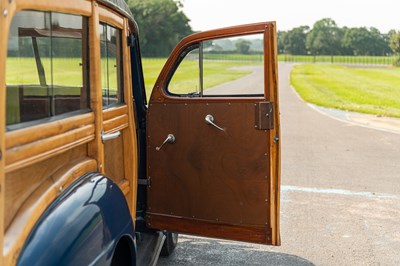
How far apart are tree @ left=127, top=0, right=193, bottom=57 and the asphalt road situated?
54921 millimetres

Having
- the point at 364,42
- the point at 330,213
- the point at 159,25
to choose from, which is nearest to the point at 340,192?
the point at 330,213

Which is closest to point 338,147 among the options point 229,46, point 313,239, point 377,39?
point 313,239

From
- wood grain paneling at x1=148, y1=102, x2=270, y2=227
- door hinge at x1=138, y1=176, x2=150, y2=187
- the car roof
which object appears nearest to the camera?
the car roof

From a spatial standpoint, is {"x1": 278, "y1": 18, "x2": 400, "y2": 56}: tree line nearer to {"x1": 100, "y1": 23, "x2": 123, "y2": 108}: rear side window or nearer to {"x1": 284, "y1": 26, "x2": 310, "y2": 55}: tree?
{"x1": 284, "y1": 26, "x2": 310, "y2": 55}: tree

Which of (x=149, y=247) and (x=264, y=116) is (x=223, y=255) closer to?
(x=149, y=247)

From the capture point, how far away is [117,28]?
3.52 meters

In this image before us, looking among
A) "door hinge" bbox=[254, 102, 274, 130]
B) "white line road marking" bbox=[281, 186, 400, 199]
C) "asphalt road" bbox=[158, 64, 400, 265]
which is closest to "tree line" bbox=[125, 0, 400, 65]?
"asphalt road" bbox=[158, 64, 400, 265]

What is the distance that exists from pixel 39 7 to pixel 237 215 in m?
2.21

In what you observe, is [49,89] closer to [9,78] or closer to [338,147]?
[9,78]

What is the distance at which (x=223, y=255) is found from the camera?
17.1 ft

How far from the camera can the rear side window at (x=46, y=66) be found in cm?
216

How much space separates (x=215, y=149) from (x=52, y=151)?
1779mm

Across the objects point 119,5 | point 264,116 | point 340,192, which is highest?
point 119,5

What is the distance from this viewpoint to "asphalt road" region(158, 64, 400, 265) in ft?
17.1
